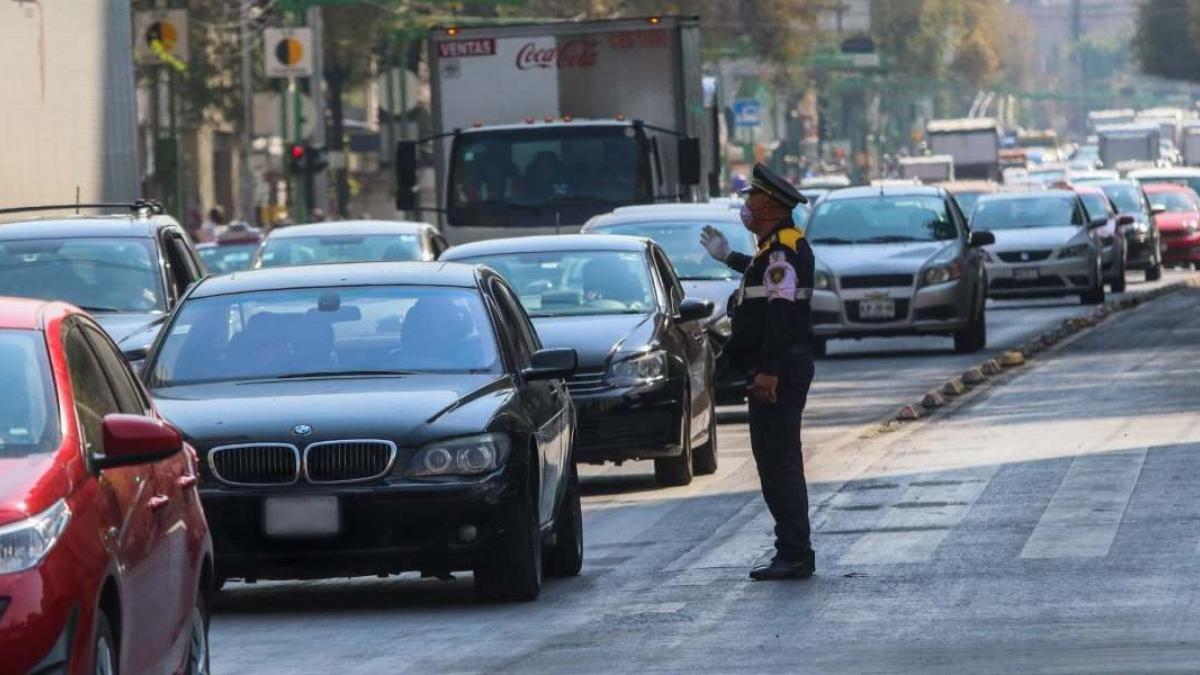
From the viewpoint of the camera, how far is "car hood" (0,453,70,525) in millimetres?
7113

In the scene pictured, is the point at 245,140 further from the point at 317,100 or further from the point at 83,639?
the point at 83,639

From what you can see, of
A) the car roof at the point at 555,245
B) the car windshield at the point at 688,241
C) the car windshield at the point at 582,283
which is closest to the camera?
the car windshield at the point at 582,283

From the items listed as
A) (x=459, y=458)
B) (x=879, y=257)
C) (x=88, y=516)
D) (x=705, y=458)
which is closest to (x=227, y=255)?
(x=879, y=257)

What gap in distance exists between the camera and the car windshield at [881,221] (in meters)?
30.1

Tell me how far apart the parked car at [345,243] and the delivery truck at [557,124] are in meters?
2.62

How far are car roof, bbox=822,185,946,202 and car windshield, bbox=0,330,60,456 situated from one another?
23.0 metres

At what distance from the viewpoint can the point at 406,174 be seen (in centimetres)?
2872

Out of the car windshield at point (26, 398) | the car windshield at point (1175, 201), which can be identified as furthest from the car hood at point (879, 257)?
the car windshield at point (1175, 201)

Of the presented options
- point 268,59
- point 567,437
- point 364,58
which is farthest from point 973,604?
point 364,58

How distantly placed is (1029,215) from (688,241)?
17736mm

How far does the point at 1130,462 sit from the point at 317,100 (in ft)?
129

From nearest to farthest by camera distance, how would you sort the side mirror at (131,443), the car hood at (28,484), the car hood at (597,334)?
the car hood at (28,484), the side mirror at (131,443), the car hood at (597,334)

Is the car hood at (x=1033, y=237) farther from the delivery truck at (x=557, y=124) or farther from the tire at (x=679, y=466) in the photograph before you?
the tire at (x=679, y=466)

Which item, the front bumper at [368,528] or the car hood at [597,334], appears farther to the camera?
the car hood at [597,334]
